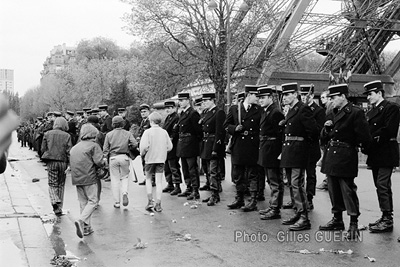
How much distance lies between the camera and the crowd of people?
284 inches

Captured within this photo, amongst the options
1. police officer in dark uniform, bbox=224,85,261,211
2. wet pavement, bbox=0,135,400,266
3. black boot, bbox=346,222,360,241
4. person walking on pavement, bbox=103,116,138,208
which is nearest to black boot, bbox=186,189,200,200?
wet pavement, bbox=0,135,400,266

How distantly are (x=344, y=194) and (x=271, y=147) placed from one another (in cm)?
178

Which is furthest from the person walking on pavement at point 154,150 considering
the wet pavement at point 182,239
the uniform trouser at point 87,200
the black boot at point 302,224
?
the black boot at point 302,224

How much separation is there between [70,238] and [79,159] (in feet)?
4.01

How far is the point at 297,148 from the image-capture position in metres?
7.79

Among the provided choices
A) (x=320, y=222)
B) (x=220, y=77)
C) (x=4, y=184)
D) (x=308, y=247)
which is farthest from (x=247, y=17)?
(x=308, y=247)

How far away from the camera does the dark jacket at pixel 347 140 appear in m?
6.96

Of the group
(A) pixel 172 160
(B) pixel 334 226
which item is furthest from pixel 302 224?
(A) pixel 172 160

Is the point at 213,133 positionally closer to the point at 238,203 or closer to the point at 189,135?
the point at 189,135

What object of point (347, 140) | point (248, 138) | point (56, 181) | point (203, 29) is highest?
point (203, 29)

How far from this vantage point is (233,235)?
24.6 ft

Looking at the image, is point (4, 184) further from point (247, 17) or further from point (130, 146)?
point (247, 17)

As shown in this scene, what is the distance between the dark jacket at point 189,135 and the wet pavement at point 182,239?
3.44 feet

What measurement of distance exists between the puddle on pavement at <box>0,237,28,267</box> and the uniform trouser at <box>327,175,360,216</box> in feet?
14.0
